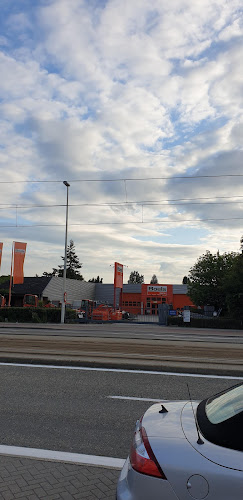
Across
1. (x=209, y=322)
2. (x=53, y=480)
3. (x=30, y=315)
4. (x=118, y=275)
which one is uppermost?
(x=118, y=275)

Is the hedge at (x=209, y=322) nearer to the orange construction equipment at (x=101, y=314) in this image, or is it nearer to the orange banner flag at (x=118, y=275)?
the orange construction equipment at (x=101, y=314)

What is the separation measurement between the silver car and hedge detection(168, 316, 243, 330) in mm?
28686

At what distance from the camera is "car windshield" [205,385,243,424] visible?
256 centimetres

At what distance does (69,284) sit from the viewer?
6081cm

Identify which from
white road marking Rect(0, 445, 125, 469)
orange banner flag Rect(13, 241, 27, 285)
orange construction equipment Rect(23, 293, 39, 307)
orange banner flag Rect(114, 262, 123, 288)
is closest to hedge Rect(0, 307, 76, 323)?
orange construction equipment Rect(23, 293, 39, 307)

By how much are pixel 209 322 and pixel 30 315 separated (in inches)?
548

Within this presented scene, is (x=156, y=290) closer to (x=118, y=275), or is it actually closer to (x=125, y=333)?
(x=118, y=275)

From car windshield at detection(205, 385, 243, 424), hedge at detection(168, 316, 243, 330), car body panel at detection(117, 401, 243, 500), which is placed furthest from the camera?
hedge at detection(168, 316, 243, 330)

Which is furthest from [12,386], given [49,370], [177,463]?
[177,463]

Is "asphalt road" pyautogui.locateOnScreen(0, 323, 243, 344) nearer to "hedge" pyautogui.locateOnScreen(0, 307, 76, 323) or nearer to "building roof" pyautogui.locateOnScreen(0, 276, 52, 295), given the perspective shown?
"hedge" pyautogui.locateOnScreen(0, 307, 76, 323)

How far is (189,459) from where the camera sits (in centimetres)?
228

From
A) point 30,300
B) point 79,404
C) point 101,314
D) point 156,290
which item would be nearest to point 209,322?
point 101,314

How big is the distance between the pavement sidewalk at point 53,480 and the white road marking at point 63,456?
86mm

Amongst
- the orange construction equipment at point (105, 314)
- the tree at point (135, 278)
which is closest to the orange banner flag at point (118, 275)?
the orange construction equipment at point (105, 314)
